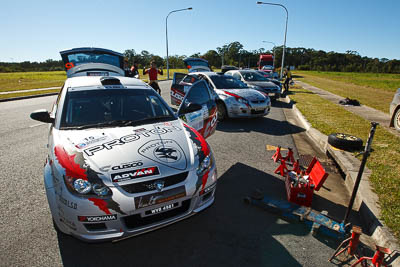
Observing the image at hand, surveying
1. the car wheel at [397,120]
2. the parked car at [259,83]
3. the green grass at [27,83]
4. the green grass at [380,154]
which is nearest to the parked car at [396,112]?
the car wheel at [397,120]

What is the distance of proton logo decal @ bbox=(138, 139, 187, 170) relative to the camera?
7.97 feet

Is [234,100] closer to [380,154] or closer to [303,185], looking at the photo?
[380,154]

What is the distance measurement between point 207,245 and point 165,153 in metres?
1.11

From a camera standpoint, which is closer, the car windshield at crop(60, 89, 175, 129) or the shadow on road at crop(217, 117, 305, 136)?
the car windshield at crop(60, 89, 175, 129)

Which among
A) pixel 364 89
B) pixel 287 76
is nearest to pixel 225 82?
pixel 287 76

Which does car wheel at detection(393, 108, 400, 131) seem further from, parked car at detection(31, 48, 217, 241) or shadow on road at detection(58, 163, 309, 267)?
parked car at detection(31, 48, 217, 241)

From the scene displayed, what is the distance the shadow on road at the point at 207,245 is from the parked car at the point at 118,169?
1.21 ft

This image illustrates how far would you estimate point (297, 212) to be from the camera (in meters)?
2.88

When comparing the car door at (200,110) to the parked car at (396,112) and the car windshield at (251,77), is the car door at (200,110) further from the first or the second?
the car windshield at (251,77)

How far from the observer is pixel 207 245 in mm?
2521

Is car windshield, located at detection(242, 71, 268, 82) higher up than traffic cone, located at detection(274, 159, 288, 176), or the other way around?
car windshield, located at detection(242, 71, 268, 82)

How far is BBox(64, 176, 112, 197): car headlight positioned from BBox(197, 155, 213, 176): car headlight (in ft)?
3.08

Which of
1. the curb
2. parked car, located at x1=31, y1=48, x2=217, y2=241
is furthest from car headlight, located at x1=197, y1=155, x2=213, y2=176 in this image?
the curb

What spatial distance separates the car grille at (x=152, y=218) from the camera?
2.17 m
